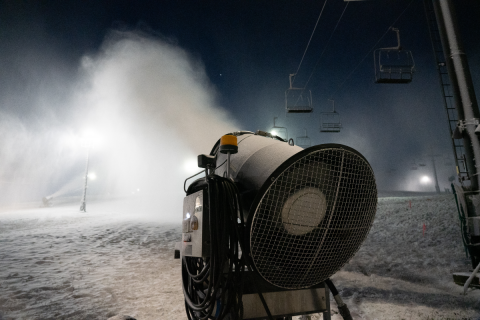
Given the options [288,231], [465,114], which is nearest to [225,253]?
[288,231]

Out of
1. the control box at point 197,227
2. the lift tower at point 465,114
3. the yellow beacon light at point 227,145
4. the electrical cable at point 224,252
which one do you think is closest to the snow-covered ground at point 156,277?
the lift tower at point 465,114

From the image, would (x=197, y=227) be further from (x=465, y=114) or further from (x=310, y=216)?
(x=465, y=114)

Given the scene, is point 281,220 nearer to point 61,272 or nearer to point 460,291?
point 460,291

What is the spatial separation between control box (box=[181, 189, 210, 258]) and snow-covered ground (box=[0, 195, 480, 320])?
7.67 ft

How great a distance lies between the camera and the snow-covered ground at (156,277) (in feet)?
12.4

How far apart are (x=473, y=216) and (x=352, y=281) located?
2437 mm

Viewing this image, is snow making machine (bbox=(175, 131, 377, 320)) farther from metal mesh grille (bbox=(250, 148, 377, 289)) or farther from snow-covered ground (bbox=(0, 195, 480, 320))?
snow-covered ground (bbox=(0, 195, 480, 320))

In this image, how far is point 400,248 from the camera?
7094mm

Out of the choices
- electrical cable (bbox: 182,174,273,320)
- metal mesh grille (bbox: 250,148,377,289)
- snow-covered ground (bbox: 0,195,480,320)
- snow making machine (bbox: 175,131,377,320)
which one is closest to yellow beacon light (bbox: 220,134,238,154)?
snow making machine (bbox: 175,131,377,320)

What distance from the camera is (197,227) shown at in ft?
6.43

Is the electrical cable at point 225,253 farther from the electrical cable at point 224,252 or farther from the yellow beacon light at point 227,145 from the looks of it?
the yellow beacon light at point 227,145

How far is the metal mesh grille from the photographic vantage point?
154 centimetres

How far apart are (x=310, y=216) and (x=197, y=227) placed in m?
0.89

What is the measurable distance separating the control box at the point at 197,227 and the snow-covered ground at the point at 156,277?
7.67ft
